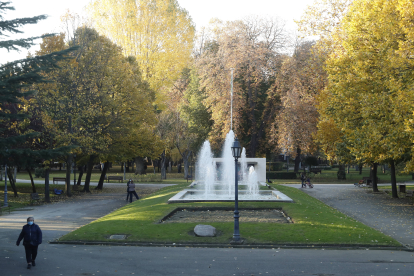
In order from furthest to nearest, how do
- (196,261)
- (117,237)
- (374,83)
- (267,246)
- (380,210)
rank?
(380,210)
(374,83)
(117,237)
(267,246)
(196,261)

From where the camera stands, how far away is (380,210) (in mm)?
24312

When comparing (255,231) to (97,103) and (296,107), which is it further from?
(296,107)

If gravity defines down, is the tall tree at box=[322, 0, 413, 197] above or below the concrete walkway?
above

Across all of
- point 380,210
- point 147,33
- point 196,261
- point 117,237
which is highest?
point 147,33

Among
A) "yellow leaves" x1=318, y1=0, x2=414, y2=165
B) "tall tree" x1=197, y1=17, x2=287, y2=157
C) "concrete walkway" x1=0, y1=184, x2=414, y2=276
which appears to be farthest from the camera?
"tall tree" x1=197, y1=17, x2=287, y2=157

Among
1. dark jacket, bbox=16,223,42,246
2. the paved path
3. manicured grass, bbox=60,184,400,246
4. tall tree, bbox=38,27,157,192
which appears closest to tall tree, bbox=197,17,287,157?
tall tree, bbox=38,27,157,192

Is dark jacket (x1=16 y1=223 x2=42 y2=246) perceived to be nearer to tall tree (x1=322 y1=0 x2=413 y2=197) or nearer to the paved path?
the paved path

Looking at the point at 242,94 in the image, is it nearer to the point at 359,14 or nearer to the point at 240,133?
the point at 240,133

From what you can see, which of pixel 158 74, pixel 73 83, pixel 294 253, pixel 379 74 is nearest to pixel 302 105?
pixel 158 74

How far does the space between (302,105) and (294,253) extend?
32100mm

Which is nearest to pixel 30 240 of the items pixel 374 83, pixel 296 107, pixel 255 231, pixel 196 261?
pixel 196 261

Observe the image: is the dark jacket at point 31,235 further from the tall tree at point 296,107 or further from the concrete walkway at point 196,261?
the tall tree at point 296,107

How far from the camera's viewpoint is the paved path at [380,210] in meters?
17.7

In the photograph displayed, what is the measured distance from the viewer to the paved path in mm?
17688
